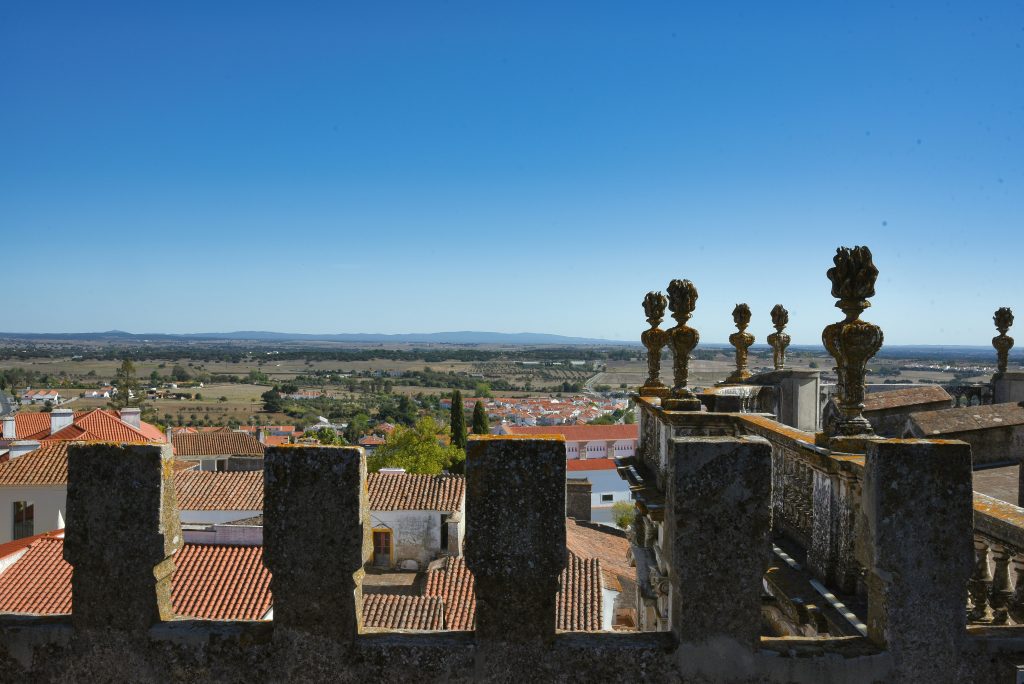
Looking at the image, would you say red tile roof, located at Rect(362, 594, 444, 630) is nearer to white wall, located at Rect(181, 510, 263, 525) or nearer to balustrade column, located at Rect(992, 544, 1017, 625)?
white wall, located at Rect(181, 510, 263, 525)

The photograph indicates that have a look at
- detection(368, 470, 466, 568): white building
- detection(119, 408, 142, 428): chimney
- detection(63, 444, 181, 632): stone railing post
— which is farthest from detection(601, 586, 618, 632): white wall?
detection(119, 408, 142, 428): chimney

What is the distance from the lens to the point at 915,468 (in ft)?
12.1

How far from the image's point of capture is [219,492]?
72.1 ft

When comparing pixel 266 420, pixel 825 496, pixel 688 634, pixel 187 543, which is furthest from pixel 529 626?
pixel 266 420

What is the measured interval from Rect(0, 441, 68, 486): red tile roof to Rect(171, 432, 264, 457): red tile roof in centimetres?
3010

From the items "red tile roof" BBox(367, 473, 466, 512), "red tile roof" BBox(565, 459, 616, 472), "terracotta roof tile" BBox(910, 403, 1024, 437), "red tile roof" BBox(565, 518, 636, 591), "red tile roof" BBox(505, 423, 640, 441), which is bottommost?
"red tile roof" BBox(565, 459, 616, 472)

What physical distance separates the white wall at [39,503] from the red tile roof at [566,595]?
11.9 metres

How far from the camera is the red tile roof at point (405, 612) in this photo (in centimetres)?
1383

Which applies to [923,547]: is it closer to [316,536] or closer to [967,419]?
[316,536]

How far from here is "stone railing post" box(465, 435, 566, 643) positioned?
377 cm

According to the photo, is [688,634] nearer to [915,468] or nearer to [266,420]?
[915,468]

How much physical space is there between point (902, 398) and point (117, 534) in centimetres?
Answer: 1524

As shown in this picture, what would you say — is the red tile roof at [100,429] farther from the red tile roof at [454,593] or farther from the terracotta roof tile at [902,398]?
the terracotta roof tile at [902,398]

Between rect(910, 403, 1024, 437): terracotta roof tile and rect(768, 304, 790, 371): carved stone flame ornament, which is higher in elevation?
rect(768, 304, 790, 371): carved stone flame ornament
